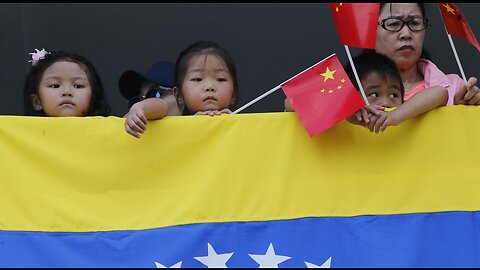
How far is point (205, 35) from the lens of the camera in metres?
4.46

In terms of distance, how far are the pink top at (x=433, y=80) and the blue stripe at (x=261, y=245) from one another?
0.59 metres

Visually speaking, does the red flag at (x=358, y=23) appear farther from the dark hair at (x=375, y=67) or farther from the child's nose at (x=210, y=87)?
the child's nose at (x=210, y=87)

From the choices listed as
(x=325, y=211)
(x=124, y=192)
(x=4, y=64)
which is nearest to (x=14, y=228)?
(x=124, y=192)

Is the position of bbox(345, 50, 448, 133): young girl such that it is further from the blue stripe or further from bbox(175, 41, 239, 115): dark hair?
bbox(175, 41, 239, 115): dark hair

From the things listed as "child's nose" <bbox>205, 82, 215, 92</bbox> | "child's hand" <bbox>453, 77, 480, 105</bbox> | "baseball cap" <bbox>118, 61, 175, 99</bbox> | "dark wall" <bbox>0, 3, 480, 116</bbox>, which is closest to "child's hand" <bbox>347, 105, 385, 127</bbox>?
"child's hand" <bbox>453, 77, 480, 105</bbox>

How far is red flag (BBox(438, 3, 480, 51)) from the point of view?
2.84 metres

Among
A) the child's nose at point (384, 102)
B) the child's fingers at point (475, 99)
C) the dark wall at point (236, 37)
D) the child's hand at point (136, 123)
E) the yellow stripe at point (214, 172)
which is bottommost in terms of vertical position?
the yellow stripe at point (214, 172)

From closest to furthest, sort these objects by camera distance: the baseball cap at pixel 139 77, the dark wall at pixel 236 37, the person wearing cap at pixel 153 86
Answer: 1. the person wearing cap at pixel 153 86
2. the baseball cap at pixel 139 77
3. the dark wall at pixel 236 37

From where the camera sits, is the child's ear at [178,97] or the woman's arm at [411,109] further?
the child's ear at [178,97]

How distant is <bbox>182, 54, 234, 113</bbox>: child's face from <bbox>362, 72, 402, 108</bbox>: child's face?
476 millimetres

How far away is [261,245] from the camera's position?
2514mm

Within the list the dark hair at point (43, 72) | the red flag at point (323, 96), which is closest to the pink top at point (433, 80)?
the red flag at point (323, 96)

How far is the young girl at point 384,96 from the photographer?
2541 mm

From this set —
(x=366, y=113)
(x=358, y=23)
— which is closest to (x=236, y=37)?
(x=358, y=23)
